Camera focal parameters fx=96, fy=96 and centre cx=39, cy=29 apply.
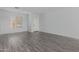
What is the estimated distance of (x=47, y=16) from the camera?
7.93 feet

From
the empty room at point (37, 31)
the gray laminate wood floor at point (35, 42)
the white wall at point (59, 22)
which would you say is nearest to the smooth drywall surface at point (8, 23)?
the empty room at point (37, 31)

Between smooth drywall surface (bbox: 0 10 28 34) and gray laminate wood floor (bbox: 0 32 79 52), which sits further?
gray laminate wood floor (bbox: 0 32 79 52)

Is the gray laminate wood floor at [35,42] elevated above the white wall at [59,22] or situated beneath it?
situated beneath

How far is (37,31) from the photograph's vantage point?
91.0 inches

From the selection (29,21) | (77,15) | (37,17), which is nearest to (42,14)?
(37,17)

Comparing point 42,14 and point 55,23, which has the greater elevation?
point 42,14

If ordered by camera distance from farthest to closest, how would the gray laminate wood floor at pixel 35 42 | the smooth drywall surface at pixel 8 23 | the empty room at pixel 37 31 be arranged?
the gray laminate wood floor at pixel 35 42 → the smooth drywall surface at pixel 8 23 → the empty room at pixel 37 31

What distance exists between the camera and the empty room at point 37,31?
2.33 m

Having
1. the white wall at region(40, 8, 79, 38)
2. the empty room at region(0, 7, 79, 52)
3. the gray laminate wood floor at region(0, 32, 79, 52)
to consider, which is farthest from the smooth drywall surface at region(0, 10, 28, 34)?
the white wall at region(40, 8, 79, 38)

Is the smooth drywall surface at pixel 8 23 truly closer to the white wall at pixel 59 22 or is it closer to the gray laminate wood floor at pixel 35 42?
the gray laminate wood floor at pixel 35 42

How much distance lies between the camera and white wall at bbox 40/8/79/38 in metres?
2.39

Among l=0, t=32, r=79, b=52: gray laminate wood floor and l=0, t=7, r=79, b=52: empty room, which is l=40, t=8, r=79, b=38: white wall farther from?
l=0, t=32, r=79, b=52: gray laminate wood floor
